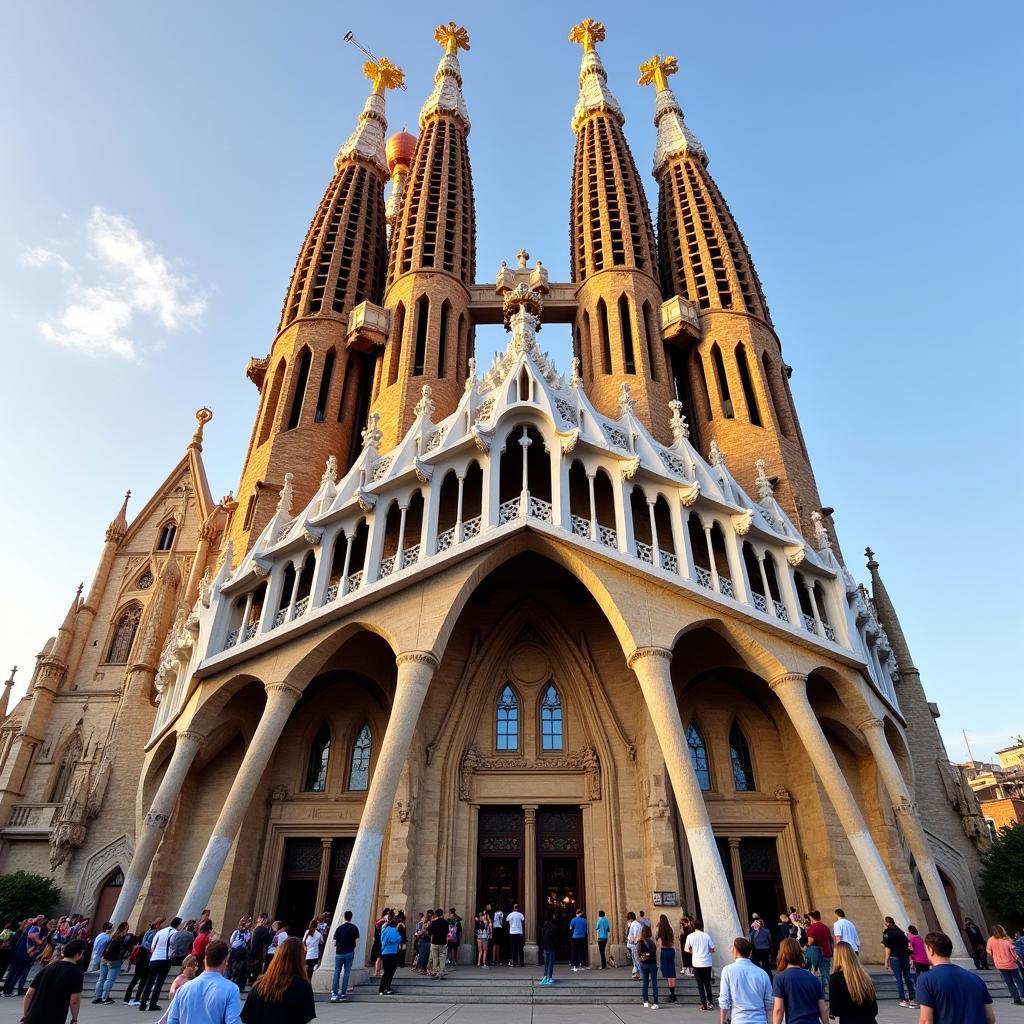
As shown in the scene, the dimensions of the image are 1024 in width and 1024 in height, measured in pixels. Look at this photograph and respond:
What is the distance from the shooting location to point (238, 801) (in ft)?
51.6

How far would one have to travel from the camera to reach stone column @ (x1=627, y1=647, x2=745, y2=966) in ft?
41.2

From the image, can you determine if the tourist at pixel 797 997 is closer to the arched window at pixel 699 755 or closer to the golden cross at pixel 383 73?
the arched window at pixel 699 755

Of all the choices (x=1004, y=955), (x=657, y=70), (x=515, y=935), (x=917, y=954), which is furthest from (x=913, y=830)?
(x=657, y=70)

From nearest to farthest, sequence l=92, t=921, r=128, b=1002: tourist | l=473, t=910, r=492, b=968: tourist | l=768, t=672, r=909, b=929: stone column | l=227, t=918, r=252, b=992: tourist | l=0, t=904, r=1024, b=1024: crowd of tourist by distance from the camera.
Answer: l=0, t=904, r=1024, b=1024: crowd of tourist
l=227, t=918, r=252, b=992: tourist
l=92, t=921, r=128, b=1002: tourist
l=768, t=672, r=909, b=929: stone column
l=473, t=910, r=492, b=968: tourist

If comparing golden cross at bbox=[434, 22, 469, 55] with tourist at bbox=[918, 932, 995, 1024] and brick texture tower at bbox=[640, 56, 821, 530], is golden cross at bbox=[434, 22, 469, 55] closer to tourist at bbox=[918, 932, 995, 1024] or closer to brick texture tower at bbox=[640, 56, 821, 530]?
brick texture tower at bbox=[640, 56, 821, 530]

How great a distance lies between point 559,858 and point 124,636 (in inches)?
772

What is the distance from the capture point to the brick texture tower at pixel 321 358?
24.6 metres

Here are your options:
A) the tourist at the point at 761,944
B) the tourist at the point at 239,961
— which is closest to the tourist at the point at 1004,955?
the tourist at the point at 761,944

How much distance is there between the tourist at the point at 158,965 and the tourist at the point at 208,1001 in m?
8.10

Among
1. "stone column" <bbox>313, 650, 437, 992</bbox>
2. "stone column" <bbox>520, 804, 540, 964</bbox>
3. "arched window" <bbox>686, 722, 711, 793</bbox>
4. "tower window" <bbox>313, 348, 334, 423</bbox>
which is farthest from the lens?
"tower window" <bbox>313, 348, 334, 423</bbox>

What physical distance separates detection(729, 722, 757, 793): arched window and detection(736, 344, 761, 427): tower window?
34.1 ft

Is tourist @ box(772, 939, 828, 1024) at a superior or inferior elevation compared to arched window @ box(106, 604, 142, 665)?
inferior

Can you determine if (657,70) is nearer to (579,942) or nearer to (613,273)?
(613,273)

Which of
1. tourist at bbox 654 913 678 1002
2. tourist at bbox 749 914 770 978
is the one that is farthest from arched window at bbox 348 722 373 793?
tourist at bbox 749 914 770 978
